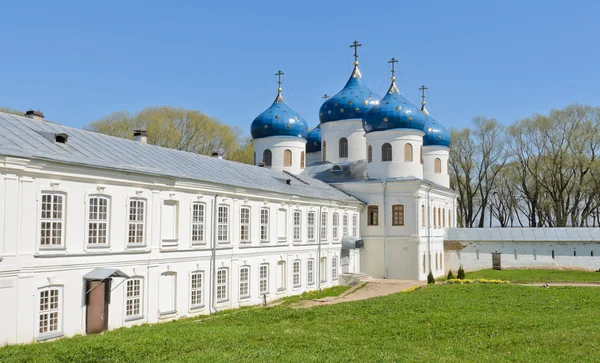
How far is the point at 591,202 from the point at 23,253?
52765 millimetres

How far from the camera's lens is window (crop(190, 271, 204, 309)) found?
71.4 ft

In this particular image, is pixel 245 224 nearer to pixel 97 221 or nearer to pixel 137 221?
pixel 137 221

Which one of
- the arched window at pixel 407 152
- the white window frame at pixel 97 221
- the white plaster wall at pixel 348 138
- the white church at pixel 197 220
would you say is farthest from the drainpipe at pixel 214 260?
the white plaster wall at pixel 348 138


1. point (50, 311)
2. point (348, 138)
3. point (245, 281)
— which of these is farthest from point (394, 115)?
point (50, 311)

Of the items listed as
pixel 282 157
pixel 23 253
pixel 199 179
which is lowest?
pixel 23 253

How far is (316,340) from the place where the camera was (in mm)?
14016

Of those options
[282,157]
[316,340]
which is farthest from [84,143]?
[282,157]

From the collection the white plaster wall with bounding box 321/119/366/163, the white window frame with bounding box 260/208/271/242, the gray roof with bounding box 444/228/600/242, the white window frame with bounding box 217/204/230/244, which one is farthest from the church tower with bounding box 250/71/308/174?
the white window frame with bounding box 217/204/230/244

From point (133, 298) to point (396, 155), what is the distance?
2216cm

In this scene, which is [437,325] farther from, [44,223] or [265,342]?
[44,223]

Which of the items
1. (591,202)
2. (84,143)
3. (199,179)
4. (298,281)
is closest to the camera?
(84,143)

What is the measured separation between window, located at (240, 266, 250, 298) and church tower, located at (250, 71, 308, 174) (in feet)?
51.2

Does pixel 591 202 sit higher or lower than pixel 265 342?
higher

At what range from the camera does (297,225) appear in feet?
97.3
